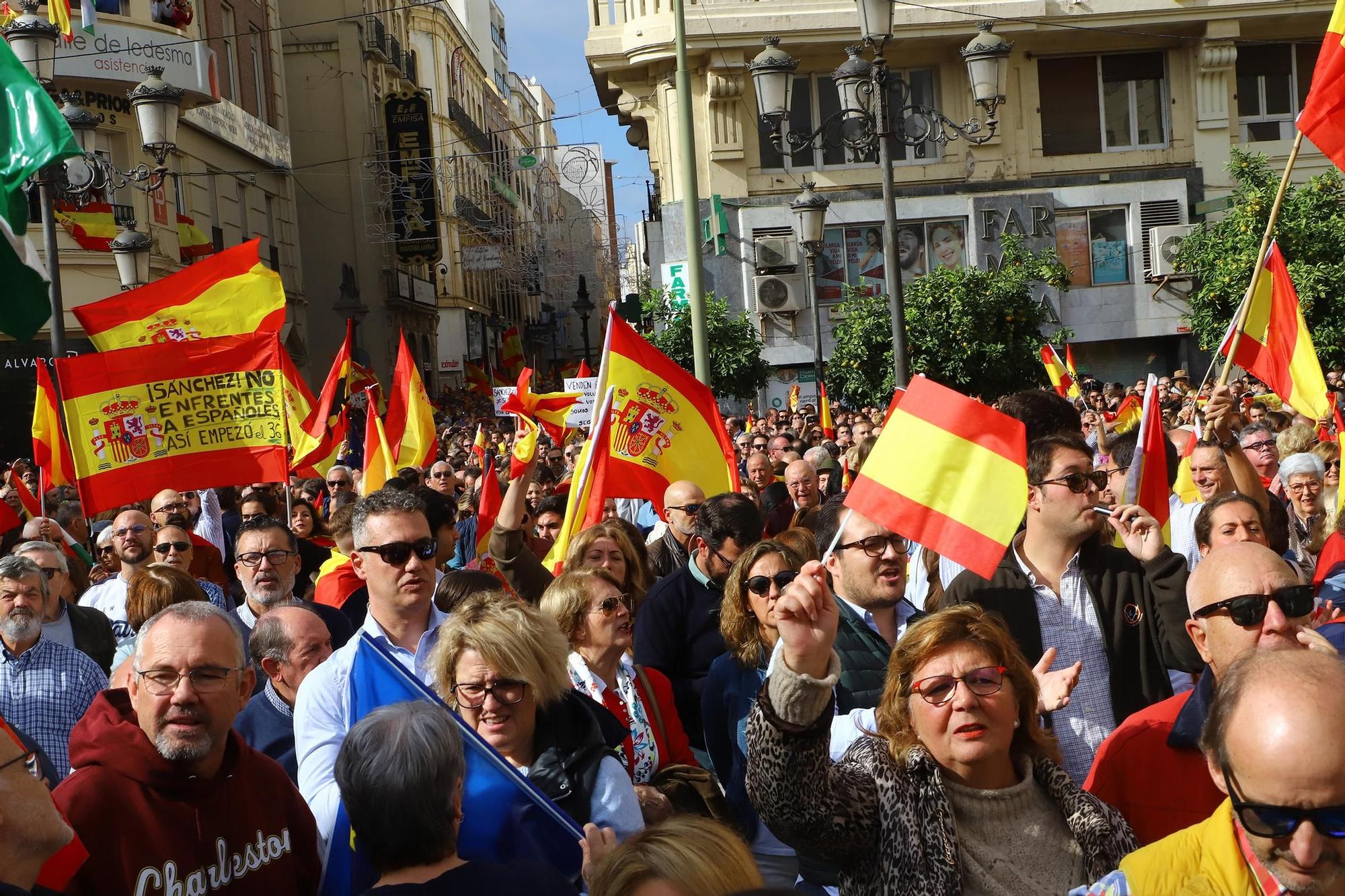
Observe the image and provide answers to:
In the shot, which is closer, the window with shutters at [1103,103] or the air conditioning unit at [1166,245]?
the air conditioning unit at [1166,245]

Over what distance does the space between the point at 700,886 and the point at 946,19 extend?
28.8 m

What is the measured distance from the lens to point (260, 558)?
6473 millimetres

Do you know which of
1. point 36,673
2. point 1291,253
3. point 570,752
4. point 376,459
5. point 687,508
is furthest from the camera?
point 1291,253

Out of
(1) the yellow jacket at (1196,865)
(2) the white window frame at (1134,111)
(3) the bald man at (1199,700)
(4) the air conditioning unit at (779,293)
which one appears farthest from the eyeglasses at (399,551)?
(2) the white window frame at (1134,111)

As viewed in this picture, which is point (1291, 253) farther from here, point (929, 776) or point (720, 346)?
point (929, 776)

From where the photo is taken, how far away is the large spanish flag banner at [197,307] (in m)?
8.42

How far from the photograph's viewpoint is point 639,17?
1165 inches

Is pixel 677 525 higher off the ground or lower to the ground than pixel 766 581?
lower

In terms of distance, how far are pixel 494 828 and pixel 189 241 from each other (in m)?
27.2

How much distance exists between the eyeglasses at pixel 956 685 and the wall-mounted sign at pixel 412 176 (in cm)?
3502

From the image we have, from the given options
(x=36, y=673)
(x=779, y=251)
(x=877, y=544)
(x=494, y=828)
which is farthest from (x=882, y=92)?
(x=779, y=251)

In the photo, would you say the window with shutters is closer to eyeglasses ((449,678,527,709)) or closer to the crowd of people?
the crowd of people

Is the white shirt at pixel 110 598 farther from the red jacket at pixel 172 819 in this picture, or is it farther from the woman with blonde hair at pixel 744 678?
the red jacket at pixel 172 819

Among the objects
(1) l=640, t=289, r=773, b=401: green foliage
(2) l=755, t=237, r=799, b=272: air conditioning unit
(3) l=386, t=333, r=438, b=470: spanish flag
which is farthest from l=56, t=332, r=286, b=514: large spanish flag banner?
(2) l=755, t=237, r=799, b=272: air conditioning unit
